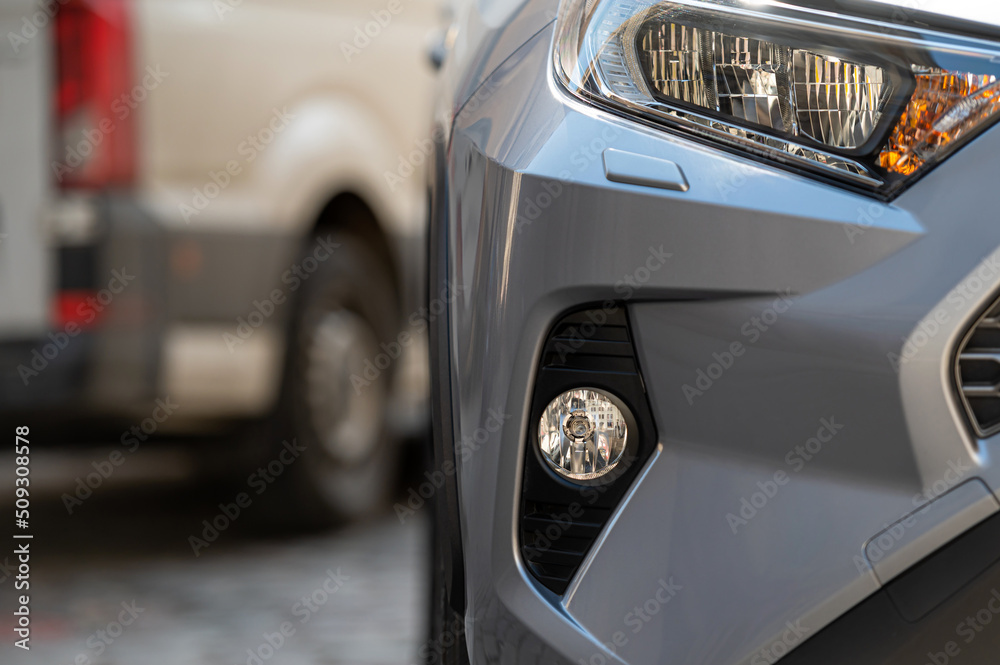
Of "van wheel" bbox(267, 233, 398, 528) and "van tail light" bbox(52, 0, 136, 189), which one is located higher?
"van tail light" bbox(52, 0, 136, 189)

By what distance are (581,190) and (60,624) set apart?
194 centimetres

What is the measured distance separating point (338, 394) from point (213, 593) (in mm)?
737

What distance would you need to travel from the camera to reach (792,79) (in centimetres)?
118

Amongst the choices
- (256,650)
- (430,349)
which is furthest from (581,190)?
(256,650)

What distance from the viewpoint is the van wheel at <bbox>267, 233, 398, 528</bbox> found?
124 inches

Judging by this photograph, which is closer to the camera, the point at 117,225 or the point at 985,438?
the point at 985,438

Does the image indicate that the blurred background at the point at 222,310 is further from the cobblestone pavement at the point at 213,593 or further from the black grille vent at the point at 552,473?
the black grille vent at the point at 552,473

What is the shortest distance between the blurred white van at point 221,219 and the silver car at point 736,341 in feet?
4.12

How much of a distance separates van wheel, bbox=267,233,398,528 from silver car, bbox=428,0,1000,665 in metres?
1.95

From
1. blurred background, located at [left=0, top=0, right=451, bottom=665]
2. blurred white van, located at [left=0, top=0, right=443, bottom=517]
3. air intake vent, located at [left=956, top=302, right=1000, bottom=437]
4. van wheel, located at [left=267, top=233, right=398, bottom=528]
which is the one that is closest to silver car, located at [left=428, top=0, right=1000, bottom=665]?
air intake vent, located at [left=956, top=302, right=1000, bottom=437]

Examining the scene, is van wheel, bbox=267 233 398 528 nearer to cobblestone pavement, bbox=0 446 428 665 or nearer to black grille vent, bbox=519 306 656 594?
cobblestone pavement, bbox=0 446 428 665

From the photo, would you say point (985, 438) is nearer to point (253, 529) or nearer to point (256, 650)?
point (256, 650)

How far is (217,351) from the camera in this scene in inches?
112

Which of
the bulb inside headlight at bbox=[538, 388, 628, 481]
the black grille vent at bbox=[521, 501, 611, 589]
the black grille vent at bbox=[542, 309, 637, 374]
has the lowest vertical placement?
the black grille vent at bbox=[521, 501, 611, 589]
